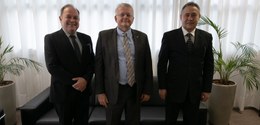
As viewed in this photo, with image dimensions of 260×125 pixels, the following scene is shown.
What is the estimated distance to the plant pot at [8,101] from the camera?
301 centimetres

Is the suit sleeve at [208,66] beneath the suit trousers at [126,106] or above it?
above

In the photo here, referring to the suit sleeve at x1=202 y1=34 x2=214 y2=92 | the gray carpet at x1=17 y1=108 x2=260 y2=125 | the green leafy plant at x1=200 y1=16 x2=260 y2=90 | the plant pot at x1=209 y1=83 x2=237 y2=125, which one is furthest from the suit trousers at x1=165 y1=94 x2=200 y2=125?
the gray carpet at x1=17 y1=108 x2=260 y2=125

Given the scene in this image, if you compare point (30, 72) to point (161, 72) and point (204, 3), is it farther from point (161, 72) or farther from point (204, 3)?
point (204, 3)

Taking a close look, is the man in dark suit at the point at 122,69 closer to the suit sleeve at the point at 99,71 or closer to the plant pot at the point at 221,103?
the suit sleeve at the point at 99,71

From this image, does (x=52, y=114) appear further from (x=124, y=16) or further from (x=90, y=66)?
(x=124, y=16)

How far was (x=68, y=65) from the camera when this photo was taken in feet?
6.80

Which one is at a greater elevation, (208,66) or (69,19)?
(69,19)

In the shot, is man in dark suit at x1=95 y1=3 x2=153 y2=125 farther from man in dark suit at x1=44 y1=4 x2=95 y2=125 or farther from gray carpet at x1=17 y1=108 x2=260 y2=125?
Result: gray carpet at x1=17 y1=108 x2=260 y2=125

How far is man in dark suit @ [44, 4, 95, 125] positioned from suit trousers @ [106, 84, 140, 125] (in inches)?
11.3

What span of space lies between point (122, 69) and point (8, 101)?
1.86m

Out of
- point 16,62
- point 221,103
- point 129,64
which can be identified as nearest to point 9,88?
point 16,62

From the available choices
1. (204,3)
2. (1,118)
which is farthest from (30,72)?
(204,3)

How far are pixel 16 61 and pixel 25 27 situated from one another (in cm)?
51

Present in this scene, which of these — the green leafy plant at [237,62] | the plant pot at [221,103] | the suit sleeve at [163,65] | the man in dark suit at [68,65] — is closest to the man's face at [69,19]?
the man in dark suit at [68,65]
